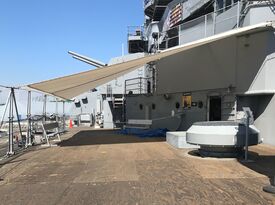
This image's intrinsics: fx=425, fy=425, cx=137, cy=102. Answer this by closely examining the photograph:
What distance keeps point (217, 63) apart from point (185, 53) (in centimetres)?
280

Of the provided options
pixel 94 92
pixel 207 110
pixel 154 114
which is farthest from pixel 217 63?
pixel 94 92

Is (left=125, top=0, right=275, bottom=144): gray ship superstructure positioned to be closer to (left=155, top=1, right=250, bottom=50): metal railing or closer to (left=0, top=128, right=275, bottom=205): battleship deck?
(left=155, top=1, right=250, bottom=50): metal railing

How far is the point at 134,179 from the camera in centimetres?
852

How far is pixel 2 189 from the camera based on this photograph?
7.80 meters

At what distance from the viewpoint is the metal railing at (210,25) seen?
16719 mm

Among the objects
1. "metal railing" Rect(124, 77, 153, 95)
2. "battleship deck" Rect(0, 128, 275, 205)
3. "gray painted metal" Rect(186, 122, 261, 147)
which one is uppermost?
"metal railing" Rect(124, 77, 153, 95)

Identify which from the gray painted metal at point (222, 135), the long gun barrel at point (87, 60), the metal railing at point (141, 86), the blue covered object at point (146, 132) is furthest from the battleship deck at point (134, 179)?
the long gun barrel at point (87, 60)

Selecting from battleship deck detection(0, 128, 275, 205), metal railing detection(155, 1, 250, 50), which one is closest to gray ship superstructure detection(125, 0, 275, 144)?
metal railing detection(155, 1, 250, 50)

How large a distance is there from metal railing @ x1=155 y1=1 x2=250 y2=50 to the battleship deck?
6.23 meters

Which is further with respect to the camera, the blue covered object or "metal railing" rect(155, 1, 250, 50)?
the blue covered object

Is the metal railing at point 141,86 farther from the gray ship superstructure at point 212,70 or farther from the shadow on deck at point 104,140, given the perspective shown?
the shadow on deck at point 104,140

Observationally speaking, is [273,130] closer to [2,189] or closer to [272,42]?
[272,42]

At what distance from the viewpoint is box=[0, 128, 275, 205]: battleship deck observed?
6.93 metres

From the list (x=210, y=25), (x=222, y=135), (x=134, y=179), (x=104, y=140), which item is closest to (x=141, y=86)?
(x=210, y=25)
